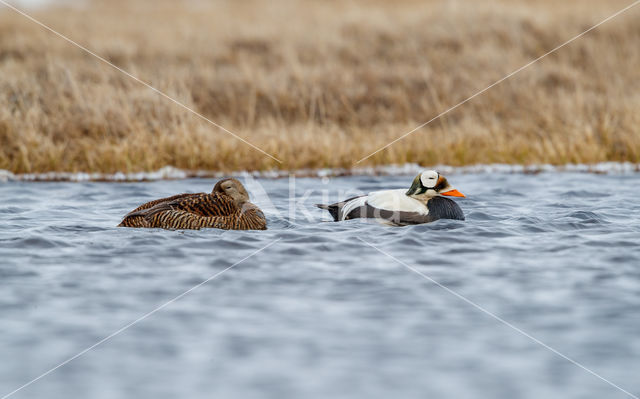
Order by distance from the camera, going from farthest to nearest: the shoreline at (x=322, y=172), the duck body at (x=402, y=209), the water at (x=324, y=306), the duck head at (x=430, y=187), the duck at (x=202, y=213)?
the shoreline at (x=322, y=172) < the duck head at (x=430, y=187) < the duck body at (x=402, y=209) < the duck at (x=202, y=213) < the water at (x=324, y=306)

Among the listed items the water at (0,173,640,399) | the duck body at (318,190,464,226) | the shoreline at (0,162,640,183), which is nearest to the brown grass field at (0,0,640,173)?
the shoreline at (0,162,640,183)

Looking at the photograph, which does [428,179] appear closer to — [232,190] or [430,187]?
[430,187]

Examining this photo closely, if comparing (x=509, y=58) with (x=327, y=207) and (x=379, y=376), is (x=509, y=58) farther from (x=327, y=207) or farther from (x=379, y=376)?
(x=379, y=376)

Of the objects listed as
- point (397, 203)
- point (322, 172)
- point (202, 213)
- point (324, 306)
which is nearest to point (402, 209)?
point (397, 203)

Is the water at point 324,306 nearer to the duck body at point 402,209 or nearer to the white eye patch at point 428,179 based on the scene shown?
the duck body at point 402,209

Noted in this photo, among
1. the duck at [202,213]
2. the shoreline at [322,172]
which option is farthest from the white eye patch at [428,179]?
the shoreline at [322,172]

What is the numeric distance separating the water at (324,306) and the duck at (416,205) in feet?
0.45

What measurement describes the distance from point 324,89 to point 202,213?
880 centimetres

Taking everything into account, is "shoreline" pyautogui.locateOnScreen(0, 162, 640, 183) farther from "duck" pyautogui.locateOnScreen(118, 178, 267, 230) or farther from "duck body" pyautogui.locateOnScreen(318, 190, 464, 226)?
"duck body" pyautogui.locateOnScreen(318, 190, 464, 226)

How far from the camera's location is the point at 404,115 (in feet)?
53.2

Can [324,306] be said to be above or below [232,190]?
below

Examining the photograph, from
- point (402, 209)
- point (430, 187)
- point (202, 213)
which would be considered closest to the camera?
point (202, 213)

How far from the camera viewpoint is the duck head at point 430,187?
341 inches

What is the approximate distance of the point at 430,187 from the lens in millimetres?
8672
